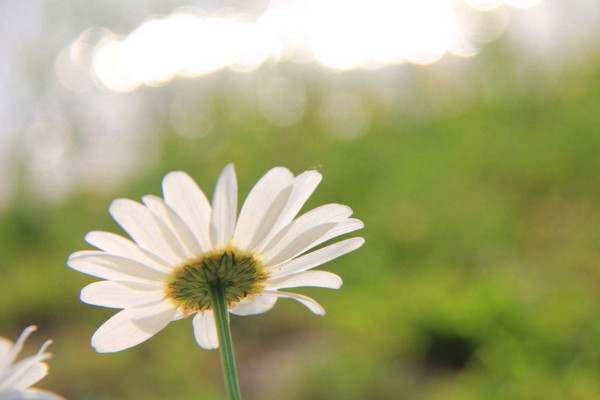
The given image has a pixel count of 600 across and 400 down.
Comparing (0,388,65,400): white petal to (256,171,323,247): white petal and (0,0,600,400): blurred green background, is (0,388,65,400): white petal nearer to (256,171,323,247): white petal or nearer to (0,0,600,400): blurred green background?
(256,171,323,247): white petal

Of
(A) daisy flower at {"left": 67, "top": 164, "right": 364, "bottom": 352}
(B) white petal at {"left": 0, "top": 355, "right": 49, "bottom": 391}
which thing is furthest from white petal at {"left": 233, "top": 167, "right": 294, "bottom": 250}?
(B) white petal at {"left": 0, "top": 355, "right": 49, "bottom": 391}

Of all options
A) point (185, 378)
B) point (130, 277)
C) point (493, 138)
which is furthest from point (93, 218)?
point (130, 277)

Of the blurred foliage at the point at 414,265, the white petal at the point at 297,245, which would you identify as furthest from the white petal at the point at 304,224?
the blurred foliage at the point at 414,265

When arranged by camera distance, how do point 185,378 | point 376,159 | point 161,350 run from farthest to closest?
point 376,159 → point 161,350 → point 185,378

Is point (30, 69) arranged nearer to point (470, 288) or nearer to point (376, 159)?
point (376, 159)

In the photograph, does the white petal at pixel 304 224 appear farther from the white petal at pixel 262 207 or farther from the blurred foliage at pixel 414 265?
the blurred foliage at pixel 414 265

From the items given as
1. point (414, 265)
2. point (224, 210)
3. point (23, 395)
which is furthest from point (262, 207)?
point (414, 265)

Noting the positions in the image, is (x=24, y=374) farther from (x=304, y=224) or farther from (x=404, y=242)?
(x=404, y=242)
